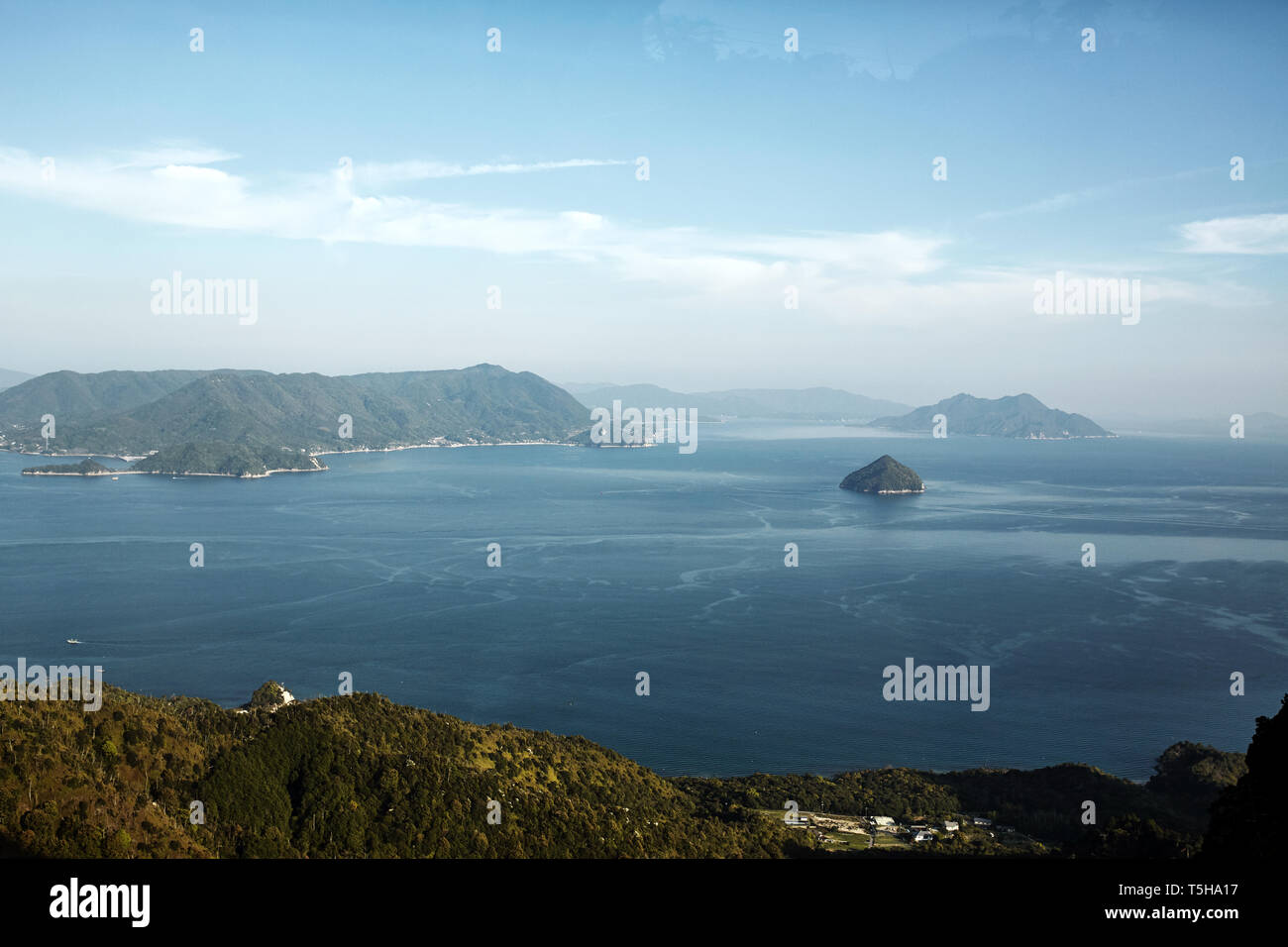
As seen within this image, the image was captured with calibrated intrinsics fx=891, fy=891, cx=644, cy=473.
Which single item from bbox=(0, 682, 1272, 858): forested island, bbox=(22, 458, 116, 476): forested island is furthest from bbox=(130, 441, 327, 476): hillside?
bbox=(0, 682, 1272, 858): forested island

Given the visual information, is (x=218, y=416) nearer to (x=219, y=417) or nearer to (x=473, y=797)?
(x=219, y=417)

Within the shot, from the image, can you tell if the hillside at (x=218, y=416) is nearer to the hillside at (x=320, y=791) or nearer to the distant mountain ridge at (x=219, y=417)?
the distant mountain ridge at (x=219, y=417)

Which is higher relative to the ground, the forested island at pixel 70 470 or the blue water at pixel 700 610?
the forested island at pixel 70 470

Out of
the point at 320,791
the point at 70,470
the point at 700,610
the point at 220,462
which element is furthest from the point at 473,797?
the point at 220,462

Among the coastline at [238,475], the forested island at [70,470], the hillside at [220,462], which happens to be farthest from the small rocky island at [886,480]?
the forested island at [70,470]
